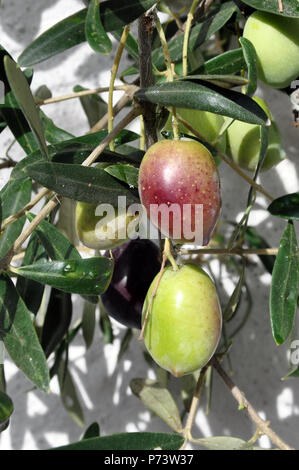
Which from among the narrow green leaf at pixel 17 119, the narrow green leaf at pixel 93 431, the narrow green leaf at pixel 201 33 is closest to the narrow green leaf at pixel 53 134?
the narrow green leaf at pixel 17 119

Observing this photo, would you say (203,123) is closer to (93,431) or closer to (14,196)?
(14,196)

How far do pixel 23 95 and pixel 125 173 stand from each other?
0.11 m

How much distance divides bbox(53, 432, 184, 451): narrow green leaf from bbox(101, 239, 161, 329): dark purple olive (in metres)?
0.16

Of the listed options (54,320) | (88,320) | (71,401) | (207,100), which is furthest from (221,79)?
(71,401)

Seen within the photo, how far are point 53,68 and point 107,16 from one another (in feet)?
1.69

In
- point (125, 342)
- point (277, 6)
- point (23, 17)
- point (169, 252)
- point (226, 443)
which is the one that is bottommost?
point (226, 443)

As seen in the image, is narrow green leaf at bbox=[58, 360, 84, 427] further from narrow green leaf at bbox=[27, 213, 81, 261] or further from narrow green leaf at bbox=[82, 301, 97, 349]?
narrow green leaf at bbox=[27, 213, 81, 261]

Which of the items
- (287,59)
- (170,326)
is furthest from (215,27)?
(170,326)

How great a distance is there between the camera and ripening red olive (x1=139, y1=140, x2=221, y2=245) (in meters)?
0.43

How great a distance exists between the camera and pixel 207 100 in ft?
1.47

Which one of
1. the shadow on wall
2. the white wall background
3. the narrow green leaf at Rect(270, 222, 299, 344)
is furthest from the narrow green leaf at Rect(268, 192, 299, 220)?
the shadow on wall

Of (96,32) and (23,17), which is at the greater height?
(23,17)

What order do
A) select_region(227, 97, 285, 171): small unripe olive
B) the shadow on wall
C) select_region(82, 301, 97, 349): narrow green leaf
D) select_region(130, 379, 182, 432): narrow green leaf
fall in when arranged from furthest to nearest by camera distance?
the shadow on wall
select_region(82, 301, 97, 349): narrow green leaf
select_region(130, 379, 182, 432): narrow green leaf
select_region(227, 97, 285, 171): small unripe olive
